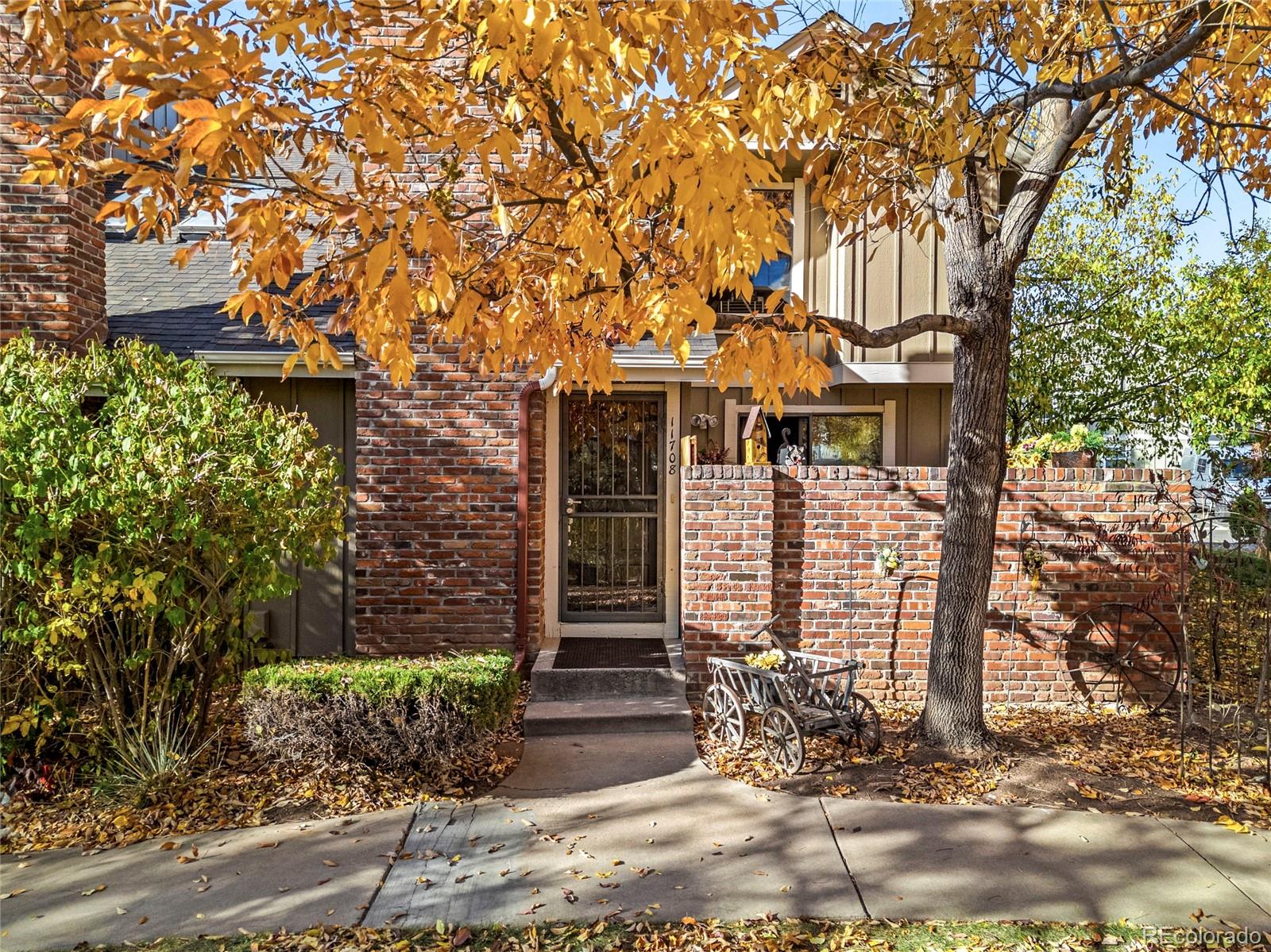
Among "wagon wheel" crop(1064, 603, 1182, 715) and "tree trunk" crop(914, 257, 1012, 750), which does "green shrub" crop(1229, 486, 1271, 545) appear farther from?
"tree trunk" crop(914, 257, 1012, 750)

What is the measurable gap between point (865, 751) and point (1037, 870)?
5.05 feet

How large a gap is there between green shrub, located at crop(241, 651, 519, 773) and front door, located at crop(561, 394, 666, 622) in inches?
117

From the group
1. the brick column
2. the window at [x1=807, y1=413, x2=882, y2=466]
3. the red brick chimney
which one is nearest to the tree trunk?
the brick column

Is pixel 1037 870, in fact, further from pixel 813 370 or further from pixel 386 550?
pixel 386 550

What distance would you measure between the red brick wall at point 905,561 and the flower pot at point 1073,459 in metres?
0.15

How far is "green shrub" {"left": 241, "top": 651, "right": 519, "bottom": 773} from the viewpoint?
186 inches

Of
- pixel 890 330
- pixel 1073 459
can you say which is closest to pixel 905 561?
pixel 1073 459

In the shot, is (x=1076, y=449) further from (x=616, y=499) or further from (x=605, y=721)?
(x=605, y=721)

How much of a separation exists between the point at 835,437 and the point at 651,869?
5.60 m

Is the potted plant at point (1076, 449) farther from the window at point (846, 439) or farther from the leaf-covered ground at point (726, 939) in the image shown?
the leaf-covered ground at point (726, 939)

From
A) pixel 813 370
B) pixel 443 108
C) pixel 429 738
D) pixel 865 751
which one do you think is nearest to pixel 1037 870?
pixel 865 751

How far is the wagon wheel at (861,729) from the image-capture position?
5148mm

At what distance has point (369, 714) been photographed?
185 inches

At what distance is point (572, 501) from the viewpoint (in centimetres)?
782
